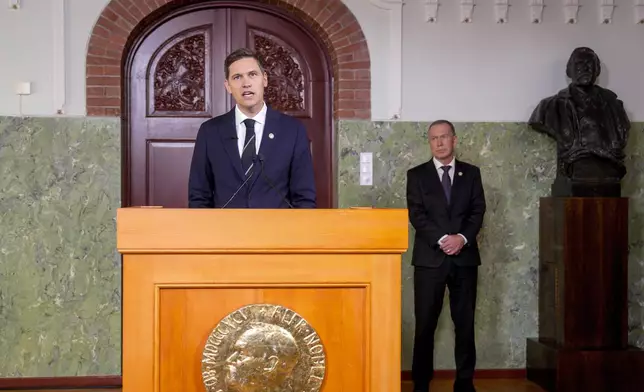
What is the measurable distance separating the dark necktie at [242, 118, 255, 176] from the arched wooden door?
276cm

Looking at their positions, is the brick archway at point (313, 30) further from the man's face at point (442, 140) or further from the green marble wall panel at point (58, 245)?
the man's face at point (442, 140)

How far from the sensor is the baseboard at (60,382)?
16.6 ft

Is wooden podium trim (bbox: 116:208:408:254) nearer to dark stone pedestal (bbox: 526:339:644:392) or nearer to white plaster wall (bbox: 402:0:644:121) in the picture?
dark stone pedestal (bbox: 526:339:644:392)

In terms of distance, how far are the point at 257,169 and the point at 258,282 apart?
608 millimetres

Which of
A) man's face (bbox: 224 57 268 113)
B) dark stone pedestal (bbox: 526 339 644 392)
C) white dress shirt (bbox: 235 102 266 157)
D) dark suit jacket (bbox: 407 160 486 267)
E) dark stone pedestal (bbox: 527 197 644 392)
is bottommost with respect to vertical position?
dark stone pedestal (bbox: 526 339 644 392)

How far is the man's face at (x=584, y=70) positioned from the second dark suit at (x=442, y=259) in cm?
98

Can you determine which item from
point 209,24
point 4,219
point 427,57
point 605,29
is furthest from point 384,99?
point 4,219

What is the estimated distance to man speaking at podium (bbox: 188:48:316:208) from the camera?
256 centimetres

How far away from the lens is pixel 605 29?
5418mm

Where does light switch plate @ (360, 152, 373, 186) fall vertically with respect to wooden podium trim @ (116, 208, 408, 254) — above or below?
above

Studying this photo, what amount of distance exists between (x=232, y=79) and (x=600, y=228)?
10.6ft

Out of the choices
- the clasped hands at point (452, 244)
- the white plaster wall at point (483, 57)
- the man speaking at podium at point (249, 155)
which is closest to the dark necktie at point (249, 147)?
the man speaking at podium at point (249, 155)

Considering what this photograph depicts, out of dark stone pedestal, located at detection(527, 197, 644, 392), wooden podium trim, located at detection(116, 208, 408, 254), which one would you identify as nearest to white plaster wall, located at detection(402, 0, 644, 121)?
dark stone pedestal, located at detection(527, 197, 644, 392)

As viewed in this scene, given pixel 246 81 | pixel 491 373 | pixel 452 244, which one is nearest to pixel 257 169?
pixel 246 81
